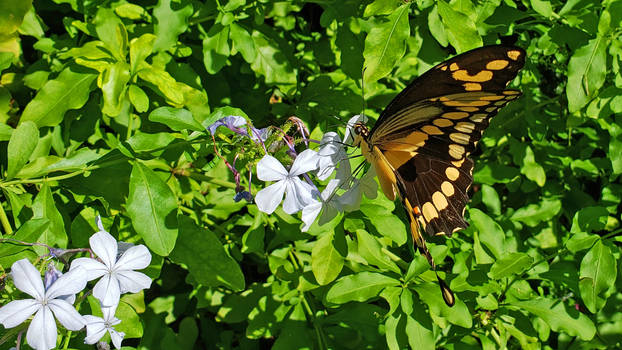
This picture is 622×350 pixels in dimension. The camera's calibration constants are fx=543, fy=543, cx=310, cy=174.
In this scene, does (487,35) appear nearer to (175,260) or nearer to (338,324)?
(338,324)

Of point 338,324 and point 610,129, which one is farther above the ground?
point 610,129

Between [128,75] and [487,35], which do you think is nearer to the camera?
[128,75]

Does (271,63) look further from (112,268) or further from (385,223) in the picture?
(112,268)

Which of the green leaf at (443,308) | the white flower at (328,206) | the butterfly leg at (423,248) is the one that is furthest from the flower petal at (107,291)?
the green leaf at (443,308)

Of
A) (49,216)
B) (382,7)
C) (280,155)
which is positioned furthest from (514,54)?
(49,216)

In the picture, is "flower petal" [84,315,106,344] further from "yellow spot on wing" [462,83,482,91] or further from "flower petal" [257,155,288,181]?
"yellow spot on wing" [462,83,482,91]

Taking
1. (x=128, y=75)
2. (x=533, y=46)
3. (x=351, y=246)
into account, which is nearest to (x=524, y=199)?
(x=533, y=46)
